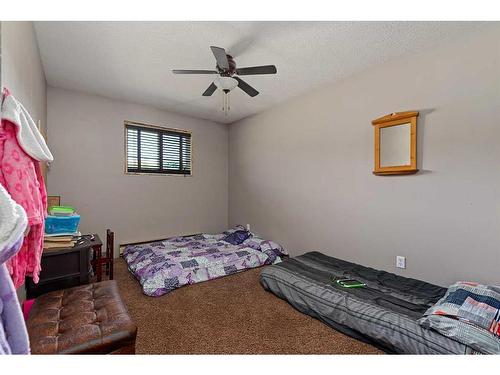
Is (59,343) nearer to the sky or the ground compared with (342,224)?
nearer to the ground

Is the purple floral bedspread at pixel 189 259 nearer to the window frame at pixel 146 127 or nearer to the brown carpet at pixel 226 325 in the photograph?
the brown carpet at pixel 226 325

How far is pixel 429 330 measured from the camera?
1440 millimetres

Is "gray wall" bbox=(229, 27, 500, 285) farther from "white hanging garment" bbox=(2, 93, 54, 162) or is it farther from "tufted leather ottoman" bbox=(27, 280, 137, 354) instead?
"white hanging garment" bbox=(2, 93, 54, 162)

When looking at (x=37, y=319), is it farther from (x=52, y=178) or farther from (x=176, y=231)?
(x=176, y=231)

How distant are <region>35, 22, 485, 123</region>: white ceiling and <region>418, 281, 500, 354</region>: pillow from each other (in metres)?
2.03

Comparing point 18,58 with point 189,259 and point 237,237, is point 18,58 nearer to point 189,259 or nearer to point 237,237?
point 189,259

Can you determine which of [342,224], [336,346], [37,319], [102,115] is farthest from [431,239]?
[102,115]

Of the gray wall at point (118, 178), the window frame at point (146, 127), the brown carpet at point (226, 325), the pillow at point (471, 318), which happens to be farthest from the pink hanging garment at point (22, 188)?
the window frame at point (146, 127)

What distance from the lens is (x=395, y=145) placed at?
2375 millimetres

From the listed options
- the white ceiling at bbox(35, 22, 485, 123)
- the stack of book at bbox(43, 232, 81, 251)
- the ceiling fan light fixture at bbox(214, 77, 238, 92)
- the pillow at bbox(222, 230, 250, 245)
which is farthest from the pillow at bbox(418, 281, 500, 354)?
the pillow at bbox(222, 230, 250, 245)

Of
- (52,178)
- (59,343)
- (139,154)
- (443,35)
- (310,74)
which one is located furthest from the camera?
(139,154)

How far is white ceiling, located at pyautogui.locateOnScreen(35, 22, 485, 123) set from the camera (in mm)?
1896

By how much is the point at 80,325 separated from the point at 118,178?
2.76 metres

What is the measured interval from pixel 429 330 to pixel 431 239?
1014mm
